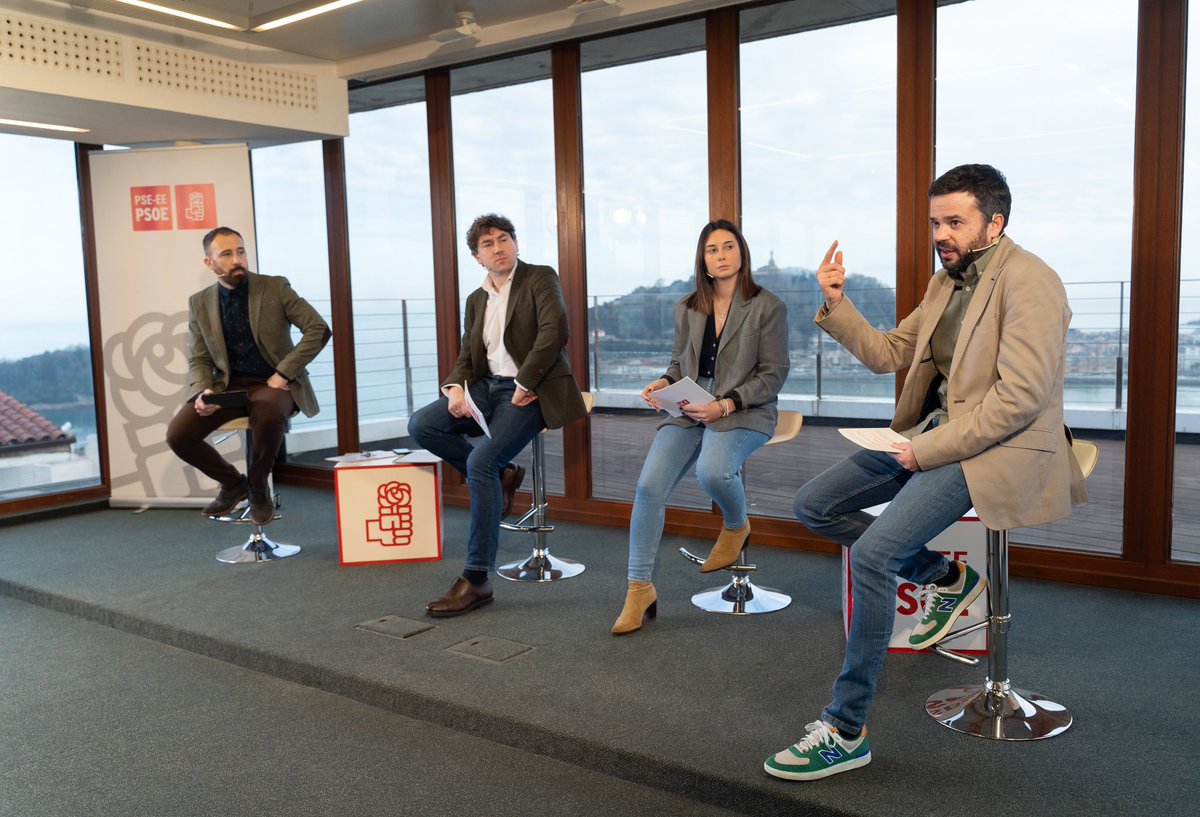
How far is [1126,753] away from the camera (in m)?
2.37

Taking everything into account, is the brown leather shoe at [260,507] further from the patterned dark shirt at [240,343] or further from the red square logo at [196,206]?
the red square logo at [196,206]

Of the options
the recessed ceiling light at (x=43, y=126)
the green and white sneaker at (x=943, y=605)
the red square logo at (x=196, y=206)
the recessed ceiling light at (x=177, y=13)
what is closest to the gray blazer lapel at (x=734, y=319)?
the green and white sneaker at (x=943, y=605)

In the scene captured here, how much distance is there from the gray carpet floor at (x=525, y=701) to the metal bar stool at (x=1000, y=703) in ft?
0.16

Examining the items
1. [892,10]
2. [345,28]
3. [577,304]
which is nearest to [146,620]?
[577,304]

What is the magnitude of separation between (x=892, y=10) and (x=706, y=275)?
4.91 feet

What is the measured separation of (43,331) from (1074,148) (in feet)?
18.4

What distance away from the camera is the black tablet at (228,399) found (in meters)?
4.46

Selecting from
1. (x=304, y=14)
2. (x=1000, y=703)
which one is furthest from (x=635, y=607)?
(x=304, y=14)

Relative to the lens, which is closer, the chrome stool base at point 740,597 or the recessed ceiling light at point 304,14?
the chrome stool base at point 740,597

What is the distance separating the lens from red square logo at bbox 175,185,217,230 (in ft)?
18.1

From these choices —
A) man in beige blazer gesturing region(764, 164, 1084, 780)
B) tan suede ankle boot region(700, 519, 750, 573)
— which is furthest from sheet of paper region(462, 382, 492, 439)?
man in beige blazer gesturing region(764, 164, 1084, 780)

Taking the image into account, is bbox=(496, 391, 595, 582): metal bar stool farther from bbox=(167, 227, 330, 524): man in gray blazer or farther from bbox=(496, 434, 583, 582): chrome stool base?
bbox=(167, 227, 330, 524): man in gray blazer

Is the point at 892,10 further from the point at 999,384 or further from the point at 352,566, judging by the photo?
the point at 352,566

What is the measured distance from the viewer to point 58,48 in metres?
4.34
